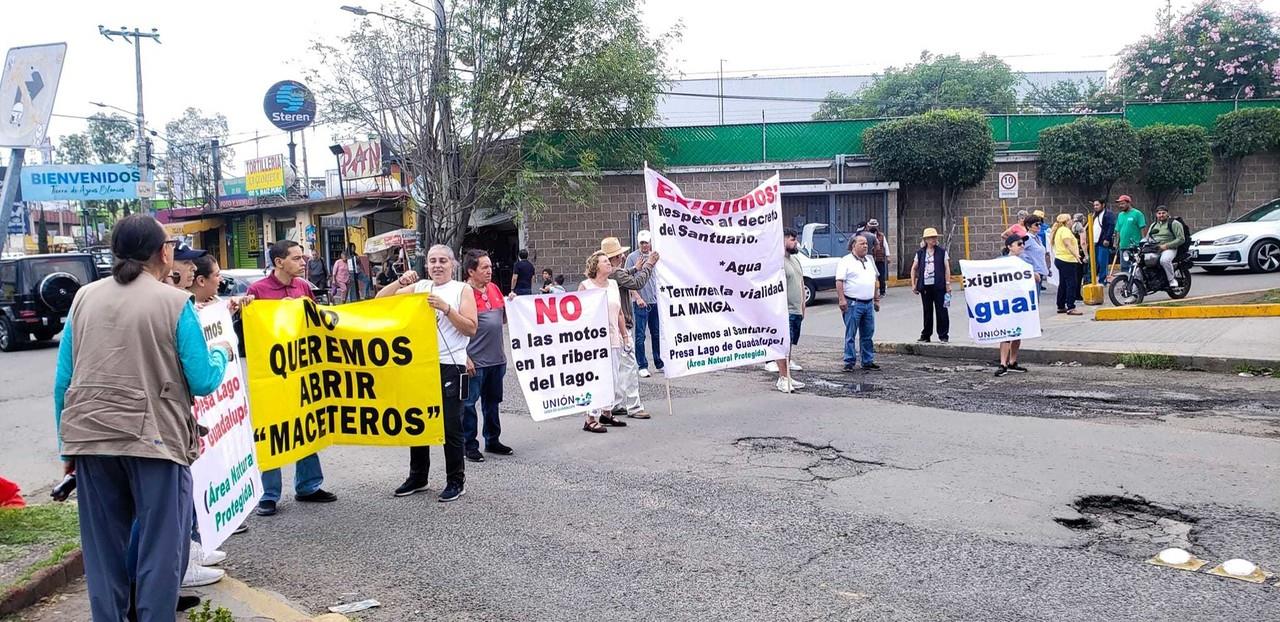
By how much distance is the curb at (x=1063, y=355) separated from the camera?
11.4 m

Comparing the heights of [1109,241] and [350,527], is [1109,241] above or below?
above

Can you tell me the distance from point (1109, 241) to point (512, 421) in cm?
1397

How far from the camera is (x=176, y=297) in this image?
3.96 metres

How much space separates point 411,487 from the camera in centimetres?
698

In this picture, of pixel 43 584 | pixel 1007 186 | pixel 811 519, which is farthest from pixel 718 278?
pixel 1007 186

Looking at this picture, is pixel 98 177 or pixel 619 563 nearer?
pixel 619 563

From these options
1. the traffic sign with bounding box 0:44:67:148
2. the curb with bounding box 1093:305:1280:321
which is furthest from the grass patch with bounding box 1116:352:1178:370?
the traffic sign with bounding box 0:44:67:148

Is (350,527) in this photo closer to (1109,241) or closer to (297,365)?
(297,365)

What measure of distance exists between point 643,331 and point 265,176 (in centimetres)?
3626

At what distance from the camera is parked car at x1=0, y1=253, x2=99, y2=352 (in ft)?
65.4

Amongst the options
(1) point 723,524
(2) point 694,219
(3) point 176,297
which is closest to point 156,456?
(3) point 176,297

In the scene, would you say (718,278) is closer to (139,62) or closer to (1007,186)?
(1007,186)

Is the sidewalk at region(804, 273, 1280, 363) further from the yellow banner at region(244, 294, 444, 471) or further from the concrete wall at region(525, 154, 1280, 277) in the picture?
the yellow banner at region(244, 294, 444, 471)

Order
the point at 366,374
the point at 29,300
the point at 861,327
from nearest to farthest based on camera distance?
1. the point at 366,374
2. the point at 861,327
3. the point at 29,300
